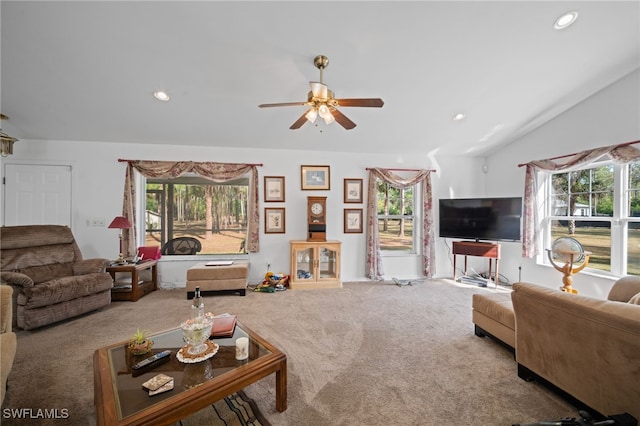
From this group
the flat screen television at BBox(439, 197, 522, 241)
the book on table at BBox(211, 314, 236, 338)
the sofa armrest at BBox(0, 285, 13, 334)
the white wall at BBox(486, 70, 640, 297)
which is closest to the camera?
the sofa armrest at BBox(0, 285, 13, 334)

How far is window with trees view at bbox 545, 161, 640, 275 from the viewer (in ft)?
9.98

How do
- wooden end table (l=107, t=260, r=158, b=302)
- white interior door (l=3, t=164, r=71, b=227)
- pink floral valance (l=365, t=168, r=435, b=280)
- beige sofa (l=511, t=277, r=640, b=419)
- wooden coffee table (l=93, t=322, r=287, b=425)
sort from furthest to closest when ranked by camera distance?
pink floral valance (l=365, t=168, r=435, b=280)
white interior door (l=3, t=164, r=71, b=227)
wooden end table (l=107, t=260, r=158, b=302)
beige sofa (l=511, t=277, r=640, b=419)
wooden coffee table (l=93, t=322, r=287, b=425)

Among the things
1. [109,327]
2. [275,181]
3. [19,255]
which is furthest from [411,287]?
[19,255]

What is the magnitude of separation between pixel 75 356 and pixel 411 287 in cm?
406

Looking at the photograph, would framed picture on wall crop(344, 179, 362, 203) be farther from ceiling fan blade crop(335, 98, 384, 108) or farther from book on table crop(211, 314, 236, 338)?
book on table crop(211, 314, 236, 338)

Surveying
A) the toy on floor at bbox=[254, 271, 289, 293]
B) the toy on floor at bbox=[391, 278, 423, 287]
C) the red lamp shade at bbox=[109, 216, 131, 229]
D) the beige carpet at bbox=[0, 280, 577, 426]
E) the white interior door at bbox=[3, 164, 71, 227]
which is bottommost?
the beige carpet at bbox=[0, 280, 577, 426]

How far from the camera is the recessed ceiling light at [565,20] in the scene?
7.26ft

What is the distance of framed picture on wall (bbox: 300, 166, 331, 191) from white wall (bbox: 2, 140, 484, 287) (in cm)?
9

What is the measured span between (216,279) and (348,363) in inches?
93.1

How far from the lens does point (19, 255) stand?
296 cm

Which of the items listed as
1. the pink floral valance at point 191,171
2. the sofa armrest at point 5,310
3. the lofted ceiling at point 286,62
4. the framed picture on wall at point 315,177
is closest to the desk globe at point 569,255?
the lofted ceiling at point 286,62

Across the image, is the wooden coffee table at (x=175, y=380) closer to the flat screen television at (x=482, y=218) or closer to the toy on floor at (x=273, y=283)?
the toy on floor at (x=273, y=283)

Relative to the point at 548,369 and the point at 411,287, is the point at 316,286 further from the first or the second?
the point at 548,369

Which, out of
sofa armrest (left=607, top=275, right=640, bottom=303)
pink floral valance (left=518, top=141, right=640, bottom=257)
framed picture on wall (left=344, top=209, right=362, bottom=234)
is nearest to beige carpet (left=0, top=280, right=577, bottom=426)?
sofa armrest (left=607, top=275, right=640, bottom=303)
